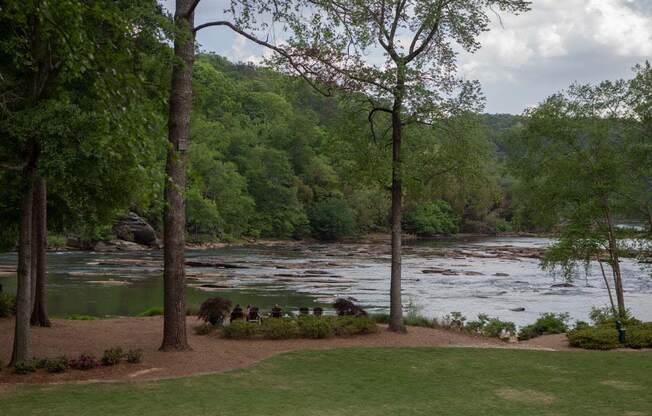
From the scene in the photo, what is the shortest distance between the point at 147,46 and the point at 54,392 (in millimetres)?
5988

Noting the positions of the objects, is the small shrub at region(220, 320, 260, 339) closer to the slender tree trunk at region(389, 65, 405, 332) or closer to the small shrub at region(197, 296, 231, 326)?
the small shrub at region(197, 296, 231, 326)

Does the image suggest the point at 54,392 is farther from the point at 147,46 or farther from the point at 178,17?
the point at 178,17

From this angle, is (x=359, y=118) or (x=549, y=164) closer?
(x=359, y=118)

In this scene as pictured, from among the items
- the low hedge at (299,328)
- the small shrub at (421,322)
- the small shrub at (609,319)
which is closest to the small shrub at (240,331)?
the low hedge at (299,328)

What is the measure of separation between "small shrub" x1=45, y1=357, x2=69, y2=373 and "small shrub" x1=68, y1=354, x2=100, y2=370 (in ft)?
0.55

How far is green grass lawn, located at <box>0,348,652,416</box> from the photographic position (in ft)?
29.5

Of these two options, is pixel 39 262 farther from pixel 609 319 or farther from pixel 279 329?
pixel 609 319

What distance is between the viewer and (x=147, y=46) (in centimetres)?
1159

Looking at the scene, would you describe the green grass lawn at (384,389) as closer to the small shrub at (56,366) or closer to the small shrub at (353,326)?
the small shrub at (56,366)

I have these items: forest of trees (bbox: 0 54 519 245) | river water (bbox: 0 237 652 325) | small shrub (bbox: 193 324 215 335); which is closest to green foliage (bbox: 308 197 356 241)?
forest of trees (bbox: 0 54 519 245)

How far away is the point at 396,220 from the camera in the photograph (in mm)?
17109

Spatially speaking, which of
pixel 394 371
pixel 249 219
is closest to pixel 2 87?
pixel 394 371

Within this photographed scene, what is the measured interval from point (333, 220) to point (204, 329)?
64.9 m

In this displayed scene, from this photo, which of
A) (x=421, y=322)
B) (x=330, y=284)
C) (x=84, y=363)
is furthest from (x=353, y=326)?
(x=330, y=284)
